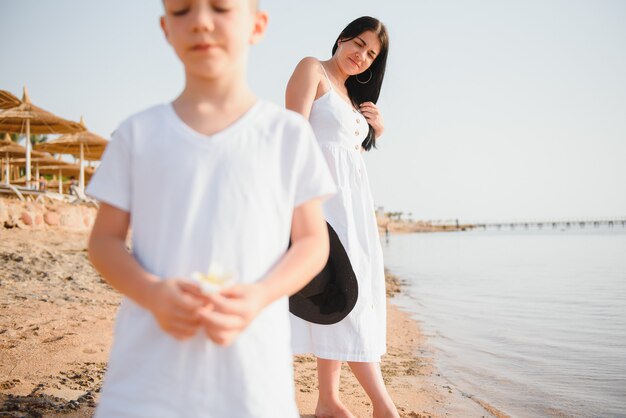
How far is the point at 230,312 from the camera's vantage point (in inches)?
42.9

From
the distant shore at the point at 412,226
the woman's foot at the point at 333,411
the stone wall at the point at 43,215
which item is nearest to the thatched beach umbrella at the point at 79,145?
the stone wall at the point at 43,215

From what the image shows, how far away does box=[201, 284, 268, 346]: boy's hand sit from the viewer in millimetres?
1071

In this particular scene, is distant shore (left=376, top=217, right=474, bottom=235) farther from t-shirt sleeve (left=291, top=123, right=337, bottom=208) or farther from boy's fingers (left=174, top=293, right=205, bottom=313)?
boy's fingers (left=174, top=293, right=205, bottom=313)

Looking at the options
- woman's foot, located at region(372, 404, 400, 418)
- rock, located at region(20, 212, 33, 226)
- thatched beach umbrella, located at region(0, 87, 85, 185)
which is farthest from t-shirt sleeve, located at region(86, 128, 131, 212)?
thatched beach umbrella, located at region(0, 87, 85, 185)

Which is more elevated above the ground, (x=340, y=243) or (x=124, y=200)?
(x=124, y=200)

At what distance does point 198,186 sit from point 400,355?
4446mm

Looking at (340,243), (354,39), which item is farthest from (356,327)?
(354,39)

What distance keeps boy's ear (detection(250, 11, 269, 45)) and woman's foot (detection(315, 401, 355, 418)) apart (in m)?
2.11

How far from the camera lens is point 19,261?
709 centimetres

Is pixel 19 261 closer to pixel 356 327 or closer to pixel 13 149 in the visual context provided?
pixel 356 327

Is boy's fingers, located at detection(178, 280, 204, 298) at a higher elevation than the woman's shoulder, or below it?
below

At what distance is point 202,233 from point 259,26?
579mm

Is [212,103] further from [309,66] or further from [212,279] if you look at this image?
[309,66]

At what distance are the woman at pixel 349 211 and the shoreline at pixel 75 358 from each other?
580 mm
